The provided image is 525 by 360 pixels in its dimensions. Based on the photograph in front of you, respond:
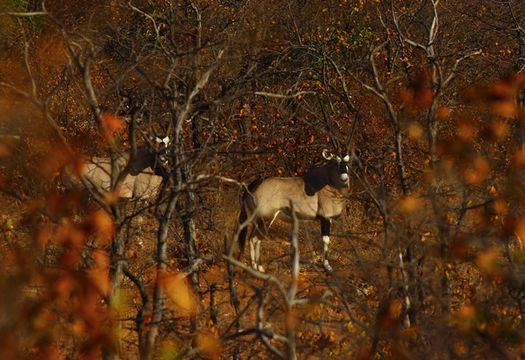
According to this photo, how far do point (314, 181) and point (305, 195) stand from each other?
1.34ft

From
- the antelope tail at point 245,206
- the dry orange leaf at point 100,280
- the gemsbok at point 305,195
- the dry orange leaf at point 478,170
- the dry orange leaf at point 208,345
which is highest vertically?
the gemsbok at point 305,195

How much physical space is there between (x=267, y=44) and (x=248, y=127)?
9.20 feet

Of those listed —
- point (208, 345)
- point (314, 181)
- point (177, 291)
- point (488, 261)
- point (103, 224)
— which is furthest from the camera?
point (314, 181)

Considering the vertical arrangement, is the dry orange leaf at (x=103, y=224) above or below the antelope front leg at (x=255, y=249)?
below

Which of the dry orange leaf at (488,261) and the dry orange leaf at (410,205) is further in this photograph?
the dry orange leaf at (410,205)

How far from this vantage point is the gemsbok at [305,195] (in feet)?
56.6

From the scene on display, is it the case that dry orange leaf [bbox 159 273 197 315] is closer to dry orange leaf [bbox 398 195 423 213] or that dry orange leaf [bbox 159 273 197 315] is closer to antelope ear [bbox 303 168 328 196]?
dry orange leaf [bbox 398 195 423 213]

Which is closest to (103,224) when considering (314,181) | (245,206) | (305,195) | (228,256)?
(228,256)

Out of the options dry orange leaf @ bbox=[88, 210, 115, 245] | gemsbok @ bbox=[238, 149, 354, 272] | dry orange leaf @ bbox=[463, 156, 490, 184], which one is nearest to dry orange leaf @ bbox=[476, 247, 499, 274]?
dry orange leaf @ bbox=[463, 156, 490, 184]

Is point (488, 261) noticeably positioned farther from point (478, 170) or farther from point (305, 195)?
point (305, 195)

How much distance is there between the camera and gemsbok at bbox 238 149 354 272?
17.2 meters

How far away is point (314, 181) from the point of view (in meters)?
18.1

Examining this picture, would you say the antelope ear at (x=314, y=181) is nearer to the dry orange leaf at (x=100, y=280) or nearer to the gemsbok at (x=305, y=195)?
the gemsbok at (x=305, y=195)

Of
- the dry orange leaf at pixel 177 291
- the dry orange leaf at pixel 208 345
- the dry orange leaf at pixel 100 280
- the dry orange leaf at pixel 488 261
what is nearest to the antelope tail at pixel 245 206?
the dry orange leaf at pixel 177 291
